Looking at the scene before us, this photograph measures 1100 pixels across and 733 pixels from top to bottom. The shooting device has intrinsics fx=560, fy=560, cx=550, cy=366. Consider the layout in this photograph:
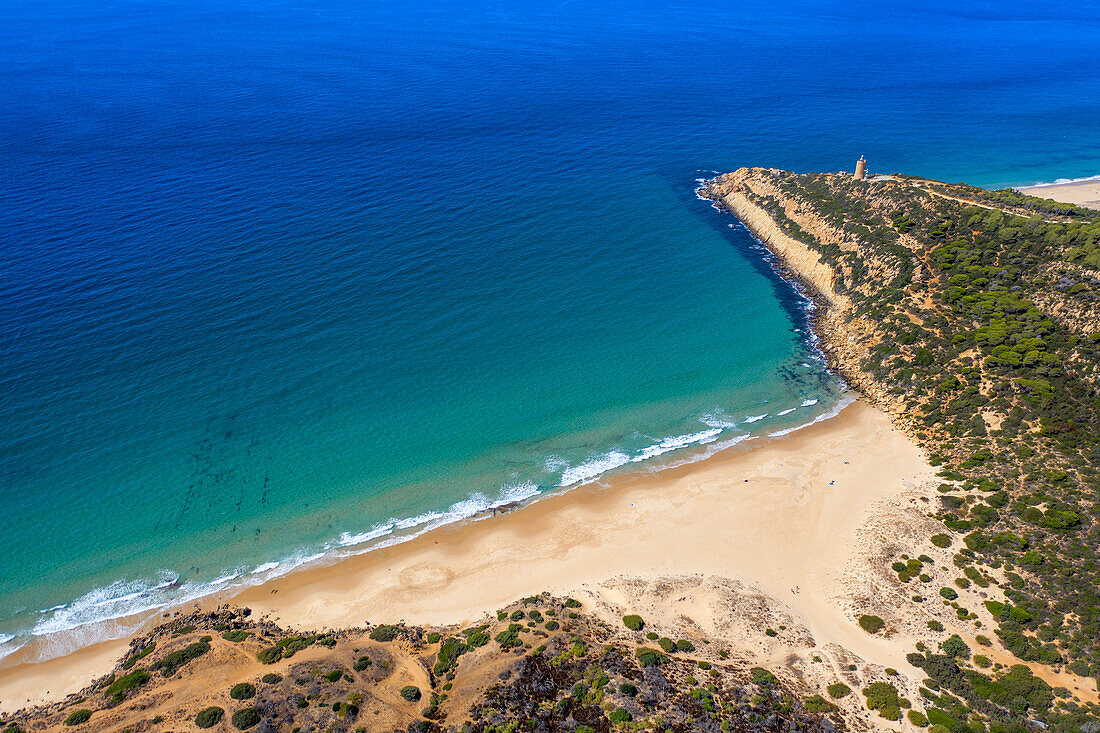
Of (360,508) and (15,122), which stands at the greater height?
(15,122)

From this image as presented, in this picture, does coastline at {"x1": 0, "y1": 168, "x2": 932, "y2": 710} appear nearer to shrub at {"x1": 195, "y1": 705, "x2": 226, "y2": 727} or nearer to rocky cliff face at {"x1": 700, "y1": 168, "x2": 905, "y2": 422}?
shrub at {"x1": 195, "y1": 705, "x2": 226, "y2": 727}

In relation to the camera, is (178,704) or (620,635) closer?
(178,704)

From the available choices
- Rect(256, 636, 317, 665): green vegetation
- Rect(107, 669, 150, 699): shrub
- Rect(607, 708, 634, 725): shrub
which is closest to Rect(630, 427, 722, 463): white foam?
Rect(607, 708, 634, 725): shrub

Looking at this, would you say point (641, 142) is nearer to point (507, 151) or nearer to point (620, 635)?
point (507, 151)

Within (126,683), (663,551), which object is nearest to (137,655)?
(126,683)

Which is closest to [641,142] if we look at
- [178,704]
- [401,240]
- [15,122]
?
[401,240]

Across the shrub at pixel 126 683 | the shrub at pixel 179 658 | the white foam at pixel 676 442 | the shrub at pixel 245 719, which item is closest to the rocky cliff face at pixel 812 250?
the white foam at pixel 676 442
